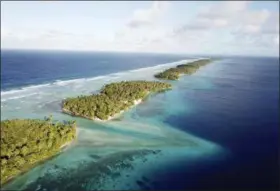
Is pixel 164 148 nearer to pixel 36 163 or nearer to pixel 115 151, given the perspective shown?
pixel 115 151

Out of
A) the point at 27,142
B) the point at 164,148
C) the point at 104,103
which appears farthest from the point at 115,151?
the point at 104,103

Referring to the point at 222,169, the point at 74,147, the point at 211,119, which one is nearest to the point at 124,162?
the point at 74,147

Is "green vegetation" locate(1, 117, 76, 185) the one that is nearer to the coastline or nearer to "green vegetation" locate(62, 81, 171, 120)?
the coastline

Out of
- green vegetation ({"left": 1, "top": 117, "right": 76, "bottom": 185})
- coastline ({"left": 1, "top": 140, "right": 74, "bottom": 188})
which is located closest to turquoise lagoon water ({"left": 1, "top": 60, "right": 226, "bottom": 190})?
coastline ({"left": 1, "top": 140, "right": 74, "bottom": 188})

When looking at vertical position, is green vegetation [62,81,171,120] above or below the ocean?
above

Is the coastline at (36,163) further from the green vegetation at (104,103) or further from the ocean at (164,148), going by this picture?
the green vegetation at (104,103)
